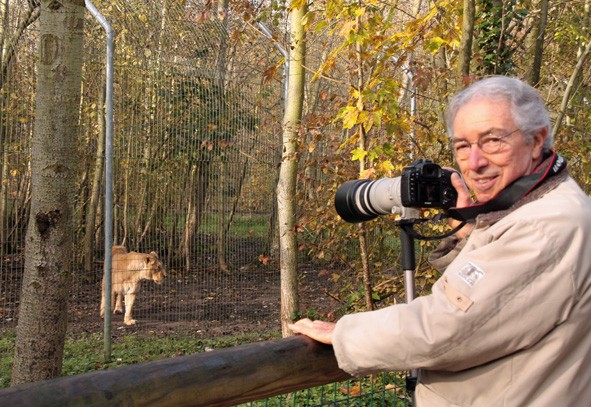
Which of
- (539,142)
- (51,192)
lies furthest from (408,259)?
(51,192)

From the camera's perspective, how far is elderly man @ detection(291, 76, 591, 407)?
150 cm

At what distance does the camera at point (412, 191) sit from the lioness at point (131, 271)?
21.7 ft

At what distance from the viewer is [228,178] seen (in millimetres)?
9492

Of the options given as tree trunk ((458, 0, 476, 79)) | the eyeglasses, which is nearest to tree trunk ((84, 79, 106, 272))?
tree trunk ((458, 0, 476, 79))

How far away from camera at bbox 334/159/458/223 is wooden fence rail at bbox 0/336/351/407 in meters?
0.46

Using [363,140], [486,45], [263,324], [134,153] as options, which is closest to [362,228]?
[363,140]

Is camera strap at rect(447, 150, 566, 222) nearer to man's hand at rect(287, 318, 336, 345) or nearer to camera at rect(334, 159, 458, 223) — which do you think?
camera at rect(334, 159, 458, 223)

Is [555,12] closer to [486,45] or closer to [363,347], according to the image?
[486,45]

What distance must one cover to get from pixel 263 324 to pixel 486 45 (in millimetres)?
4918

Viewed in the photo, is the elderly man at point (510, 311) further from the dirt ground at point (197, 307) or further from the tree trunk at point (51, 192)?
the dirt ground at point (197, 307)

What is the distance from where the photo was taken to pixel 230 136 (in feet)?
30.5

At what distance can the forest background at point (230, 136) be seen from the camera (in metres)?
3.97

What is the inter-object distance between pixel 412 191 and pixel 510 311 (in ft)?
2.00

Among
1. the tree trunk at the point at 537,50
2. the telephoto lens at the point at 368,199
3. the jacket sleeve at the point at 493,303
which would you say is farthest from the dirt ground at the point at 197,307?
the jacket sleeve at the point at 493,303
